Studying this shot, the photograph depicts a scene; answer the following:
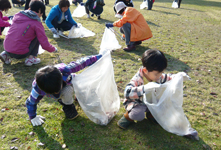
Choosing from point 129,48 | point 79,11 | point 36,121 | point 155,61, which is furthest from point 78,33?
point 155,61

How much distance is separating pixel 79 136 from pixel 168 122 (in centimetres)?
109

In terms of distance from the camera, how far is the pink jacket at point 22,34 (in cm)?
330

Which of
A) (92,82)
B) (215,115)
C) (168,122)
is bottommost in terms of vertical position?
(215,115)

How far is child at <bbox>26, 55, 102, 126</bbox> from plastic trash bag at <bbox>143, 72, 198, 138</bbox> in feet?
3.11

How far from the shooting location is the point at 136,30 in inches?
173

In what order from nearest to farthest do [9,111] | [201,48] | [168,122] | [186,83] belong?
[168,122]
[9,111]
[186,83]
[201,48]

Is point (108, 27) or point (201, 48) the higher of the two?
point (108, 27)

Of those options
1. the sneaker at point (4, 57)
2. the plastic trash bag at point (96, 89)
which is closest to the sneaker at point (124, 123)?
the plastic trash bag at point (96, 89)

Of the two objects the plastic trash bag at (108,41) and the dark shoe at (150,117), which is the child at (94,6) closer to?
the plastic trash bag at (108,41)

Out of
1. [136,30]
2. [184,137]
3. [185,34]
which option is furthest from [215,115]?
[185,34]

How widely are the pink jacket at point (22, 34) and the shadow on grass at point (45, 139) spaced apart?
1.85m

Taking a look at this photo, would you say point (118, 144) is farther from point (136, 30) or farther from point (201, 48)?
point (201, 48)

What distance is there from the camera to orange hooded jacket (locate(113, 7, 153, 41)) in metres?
4.31

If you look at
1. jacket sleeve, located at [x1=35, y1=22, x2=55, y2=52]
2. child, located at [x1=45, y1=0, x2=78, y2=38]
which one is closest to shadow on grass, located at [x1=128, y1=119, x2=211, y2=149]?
jacket sleeve, located at [x1=35, y1=22, x2=55, y2=52]
